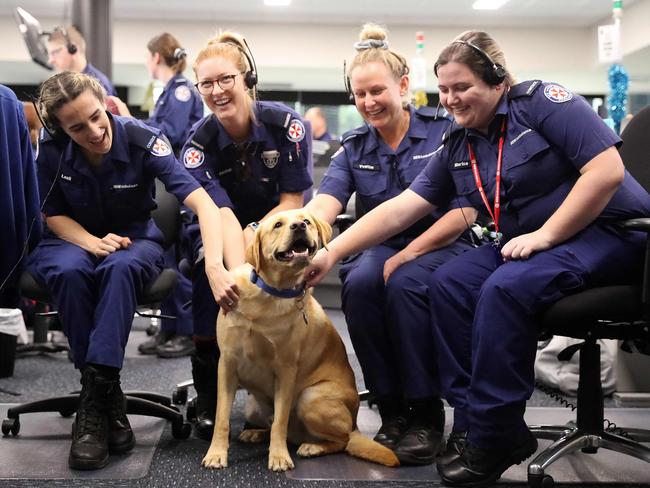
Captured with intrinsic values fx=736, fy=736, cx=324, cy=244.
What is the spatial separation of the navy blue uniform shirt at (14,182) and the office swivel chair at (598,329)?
1216mm

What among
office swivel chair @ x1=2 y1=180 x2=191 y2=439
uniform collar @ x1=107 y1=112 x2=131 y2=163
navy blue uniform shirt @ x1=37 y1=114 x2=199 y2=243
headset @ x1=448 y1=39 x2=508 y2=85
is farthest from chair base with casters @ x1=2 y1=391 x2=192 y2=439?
headset @ x1=448 y1=39 x2=508 y2=85

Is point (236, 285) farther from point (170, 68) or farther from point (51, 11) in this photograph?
point (51, 11)

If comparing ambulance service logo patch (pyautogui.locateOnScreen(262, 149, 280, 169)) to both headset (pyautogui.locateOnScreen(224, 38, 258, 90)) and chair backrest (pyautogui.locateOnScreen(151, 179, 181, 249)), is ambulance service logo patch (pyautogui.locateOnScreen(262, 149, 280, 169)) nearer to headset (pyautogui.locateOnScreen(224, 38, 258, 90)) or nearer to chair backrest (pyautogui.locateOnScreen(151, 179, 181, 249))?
headset (pyautogui.locateOnScreen(224, 38, 258, 90))

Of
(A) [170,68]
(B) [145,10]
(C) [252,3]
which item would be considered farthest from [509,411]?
(B) [145,10]

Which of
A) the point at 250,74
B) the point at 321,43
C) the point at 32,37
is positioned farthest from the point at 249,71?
the point at 321,43

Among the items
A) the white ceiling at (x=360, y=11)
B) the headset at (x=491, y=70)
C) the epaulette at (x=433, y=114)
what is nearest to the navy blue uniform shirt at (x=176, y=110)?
the epaulette at (x=433, y=114)

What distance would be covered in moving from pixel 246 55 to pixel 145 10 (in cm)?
823

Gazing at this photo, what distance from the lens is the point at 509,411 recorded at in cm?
171

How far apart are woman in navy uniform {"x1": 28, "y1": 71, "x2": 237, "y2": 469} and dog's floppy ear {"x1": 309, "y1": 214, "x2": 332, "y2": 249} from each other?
28 centimetres

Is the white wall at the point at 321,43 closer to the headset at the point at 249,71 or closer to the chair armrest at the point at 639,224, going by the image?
the headset at the point at 249,71

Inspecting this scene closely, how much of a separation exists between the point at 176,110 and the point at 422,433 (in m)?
2.79

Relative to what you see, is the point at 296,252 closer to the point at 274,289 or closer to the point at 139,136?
the point at 274,289

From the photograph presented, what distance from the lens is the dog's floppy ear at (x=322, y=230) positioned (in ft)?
6.57

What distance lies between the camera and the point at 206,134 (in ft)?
8.07
